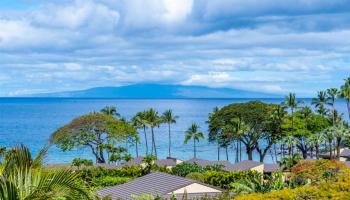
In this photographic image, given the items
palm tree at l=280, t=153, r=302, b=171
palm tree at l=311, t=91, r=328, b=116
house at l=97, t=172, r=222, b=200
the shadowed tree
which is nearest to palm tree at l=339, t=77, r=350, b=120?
palm tree at l=311, t=91, r=328, b=116

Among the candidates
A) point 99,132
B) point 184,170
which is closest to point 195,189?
point 184,170

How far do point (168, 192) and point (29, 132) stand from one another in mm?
138550

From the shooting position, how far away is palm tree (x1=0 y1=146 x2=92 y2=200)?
18.4ft

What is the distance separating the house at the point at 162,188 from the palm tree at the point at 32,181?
21.4 meters

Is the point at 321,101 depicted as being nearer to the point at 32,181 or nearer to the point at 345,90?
the point at 345,90

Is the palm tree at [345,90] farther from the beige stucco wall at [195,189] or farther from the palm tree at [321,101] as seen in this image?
the beige stucco wall at [195,189]

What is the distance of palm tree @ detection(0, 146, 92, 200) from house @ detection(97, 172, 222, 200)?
21.4 meters

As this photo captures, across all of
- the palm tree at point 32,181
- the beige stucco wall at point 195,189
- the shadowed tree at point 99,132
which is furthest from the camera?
the shadowed tree at point 99,132

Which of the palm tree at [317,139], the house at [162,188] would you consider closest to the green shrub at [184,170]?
the house at [162,188]

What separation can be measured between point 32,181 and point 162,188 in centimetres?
2318

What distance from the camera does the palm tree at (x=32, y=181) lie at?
561 centimetres

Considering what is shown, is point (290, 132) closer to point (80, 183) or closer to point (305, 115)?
point (305, 115)

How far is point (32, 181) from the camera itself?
5.82m

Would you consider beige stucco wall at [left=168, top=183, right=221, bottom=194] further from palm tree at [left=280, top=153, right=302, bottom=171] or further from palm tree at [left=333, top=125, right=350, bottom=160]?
palm tree at [left=333, top=125, right=350, bottom=160]
